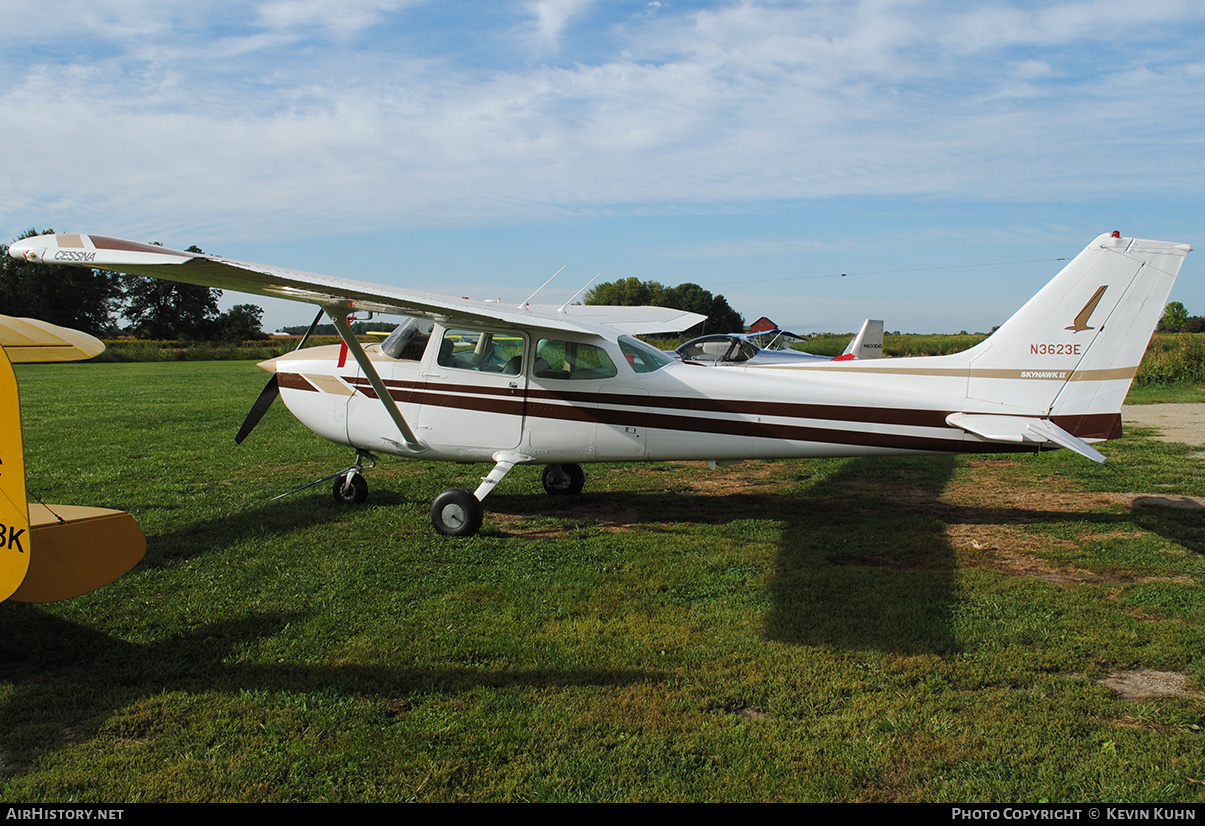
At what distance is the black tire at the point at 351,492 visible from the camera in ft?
25.4

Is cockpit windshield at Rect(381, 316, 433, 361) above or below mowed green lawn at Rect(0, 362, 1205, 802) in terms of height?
above

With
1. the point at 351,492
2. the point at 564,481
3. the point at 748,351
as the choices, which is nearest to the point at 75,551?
the point at 351,492

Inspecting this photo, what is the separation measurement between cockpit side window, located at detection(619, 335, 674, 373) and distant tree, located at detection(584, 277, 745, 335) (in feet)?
202

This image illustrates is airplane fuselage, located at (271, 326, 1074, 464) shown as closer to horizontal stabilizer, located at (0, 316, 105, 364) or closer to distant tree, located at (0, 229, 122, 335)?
horizontal stabilizer, located at (0, 316, 105, 364)

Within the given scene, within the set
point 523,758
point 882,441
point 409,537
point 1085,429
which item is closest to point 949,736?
point 523,758

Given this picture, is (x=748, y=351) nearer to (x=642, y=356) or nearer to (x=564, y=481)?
(x=564, y=481)

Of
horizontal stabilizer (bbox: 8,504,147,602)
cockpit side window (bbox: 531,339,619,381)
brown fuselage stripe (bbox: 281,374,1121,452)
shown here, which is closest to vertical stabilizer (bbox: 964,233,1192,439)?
brown fuselage stripe (bbox: 281,374,1121,452)

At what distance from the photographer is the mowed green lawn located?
3.12 meters

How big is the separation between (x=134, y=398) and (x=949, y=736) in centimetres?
2097

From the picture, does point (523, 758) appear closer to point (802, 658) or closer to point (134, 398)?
point (802, 658)

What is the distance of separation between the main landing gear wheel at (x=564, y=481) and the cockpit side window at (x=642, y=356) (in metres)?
1.90

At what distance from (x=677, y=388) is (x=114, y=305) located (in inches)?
3104

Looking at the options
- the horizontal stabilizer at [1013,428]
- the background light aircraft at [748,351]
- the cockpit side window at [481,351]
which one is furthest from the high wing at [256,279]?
the background light aircraft at [748,351]

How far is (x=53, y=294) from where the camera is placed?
6375cm
